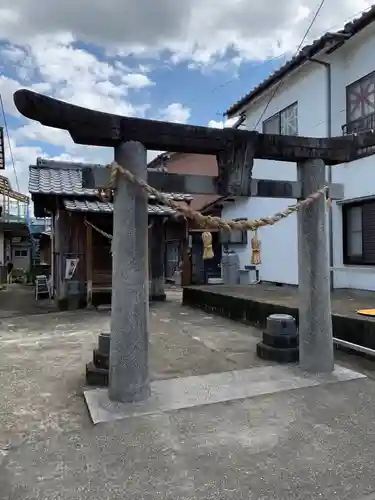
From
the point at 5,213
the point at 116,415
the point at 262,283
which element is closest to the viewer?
the point at 116,415

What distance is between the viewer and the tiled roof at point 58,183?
10.7 m

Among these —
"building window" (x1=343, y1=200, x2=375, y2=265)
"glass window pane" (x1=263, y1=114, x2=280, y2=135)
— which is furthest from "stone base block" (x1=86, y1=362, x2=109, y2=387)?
"glass window pane" (x1=263, y1=114, x2=280, y2=135)

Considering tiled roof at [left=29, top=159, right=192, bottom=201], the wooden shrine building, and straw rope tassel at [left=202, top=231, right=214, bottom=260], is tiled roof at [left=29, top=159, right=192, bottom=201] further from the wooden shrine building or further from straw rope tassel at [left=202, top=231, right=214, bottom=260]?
straw rope tassel at [left=202, top=231, right=214, bottom=260]

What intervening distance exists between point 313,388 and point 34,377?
3254 mm

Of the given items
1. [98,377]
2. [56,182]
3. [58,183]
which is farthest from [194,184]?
[56,182]

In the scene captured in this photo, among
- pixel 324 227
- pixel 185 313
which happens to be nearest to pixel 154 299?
pixel 185 313

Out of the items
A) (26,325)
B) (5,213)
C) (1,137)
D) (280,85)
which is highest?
(1,137)

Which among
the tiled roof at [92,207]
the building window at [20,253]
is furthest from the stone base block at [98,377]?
the building window at [20,253]

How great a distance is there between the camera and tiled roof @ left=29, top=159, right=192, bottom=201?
35.3 feet

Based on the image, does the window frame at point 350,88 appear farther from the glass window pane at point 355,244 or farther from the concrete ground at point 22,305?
the concrete ground at point 22,305

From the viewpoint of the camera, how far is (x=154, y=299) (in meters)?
12.0

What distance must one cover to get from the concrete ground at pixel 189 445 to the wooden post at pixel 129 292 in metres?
0.44

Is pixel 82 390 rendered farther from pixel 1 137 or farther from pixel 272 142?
pixel 1 137

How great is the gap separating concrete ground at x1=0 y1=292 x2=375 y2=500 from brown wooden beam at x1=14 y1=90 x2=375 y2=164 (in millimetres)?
2642
